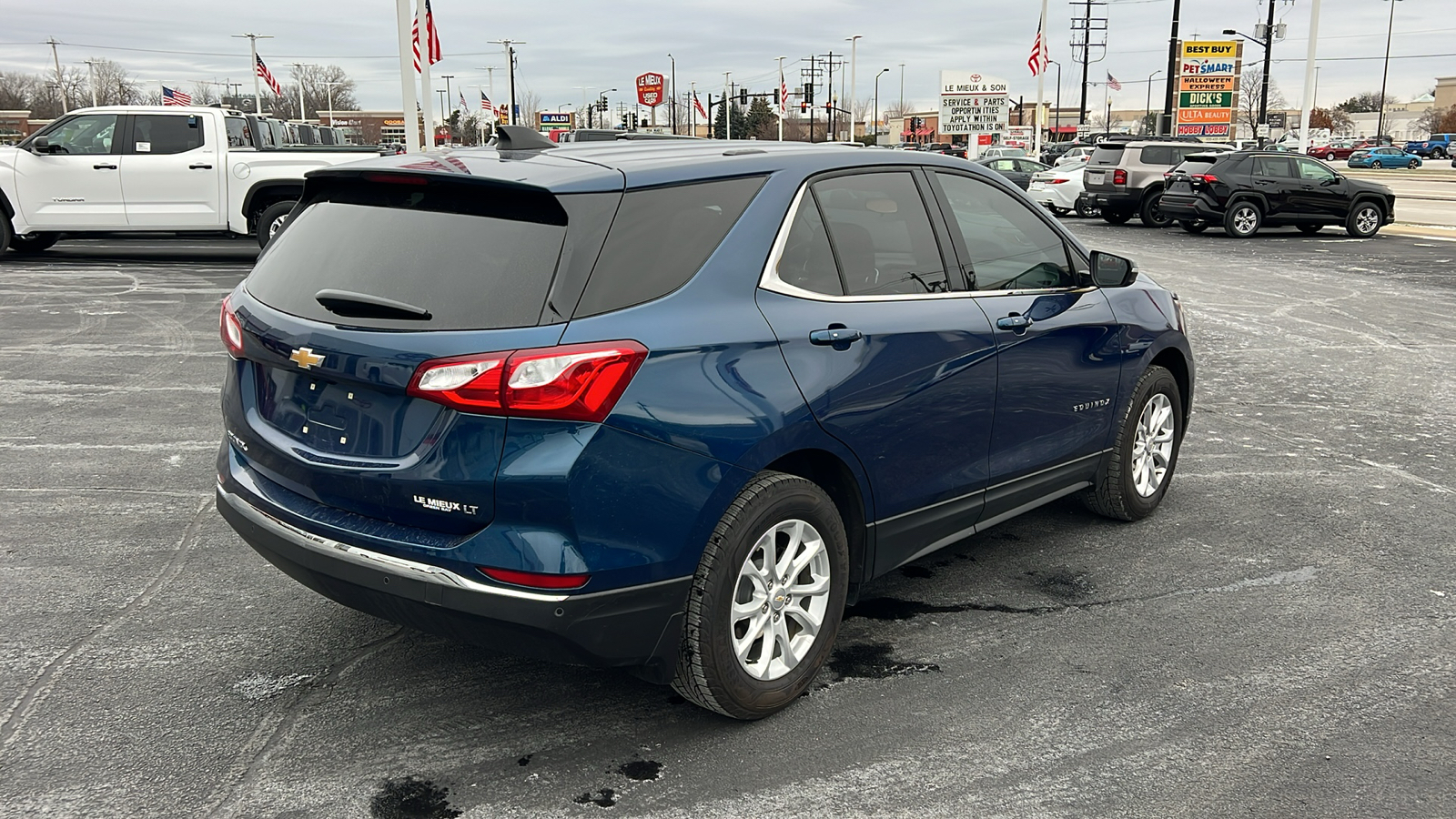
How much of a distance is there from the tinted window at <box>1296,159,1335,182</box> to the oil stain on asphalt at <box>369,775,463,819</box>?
23.4 metres


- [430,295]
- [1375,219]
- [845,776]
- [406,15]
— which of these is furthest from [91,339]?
[1375,219]

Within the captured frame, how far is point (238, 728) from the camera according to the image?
3410 mm

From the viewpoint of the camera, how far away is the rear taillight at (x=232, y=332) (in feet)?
11.7

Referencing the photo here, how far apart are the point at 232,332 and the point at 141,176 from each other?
42.8 feet

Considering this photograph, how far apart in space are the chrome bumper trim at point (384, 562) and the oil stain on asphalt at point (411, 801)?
58 centimetres

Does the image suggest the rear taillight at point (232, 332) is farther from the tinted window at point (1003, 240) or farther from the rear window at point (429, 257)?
the tinted window at point (1003, 240)

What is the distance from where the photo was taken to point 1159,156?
25.3m

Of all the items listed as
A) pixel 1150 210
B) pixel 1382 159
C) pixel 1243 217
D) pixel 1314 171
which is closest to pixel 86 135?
pixel 1243 217

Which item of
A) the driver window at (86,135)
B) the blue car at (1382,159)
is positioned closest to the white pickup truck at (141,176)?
the driver window at (86,135)

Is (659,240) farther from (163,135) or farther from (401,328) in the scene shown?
(163,135)

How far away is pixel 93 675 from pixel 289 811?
1180 mm

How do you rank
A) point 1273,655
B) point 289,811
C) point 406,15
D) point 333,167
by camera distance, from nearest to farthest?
point 289,811 < point 333,167 < point 1273,655 < point 406,15

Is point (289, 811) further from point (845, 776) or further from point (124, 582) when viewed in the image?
point (124, 582)

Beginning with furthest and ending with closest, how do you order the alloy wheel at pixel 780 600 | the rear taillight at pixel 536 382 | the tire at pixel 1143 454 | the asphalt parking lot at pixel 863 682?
the tire at pixel 1143 454 < the alloy wheel at pixel 780 600 < the asphalt parking lot at pixel 863 682 < the rear taillight at pixel 536 382
